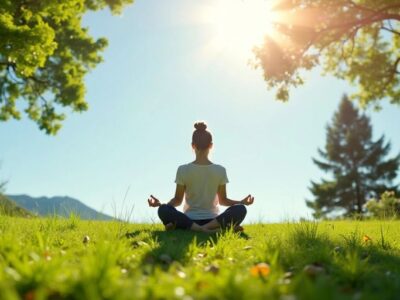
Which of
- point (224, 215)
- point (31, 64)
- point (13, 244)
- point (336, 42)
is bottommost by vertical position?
point (13, 244)

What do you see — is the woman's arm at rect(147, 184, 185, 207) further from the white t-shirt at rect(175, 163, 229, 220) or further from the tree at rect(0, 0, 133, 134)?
the tree at rect(0, 0, 133, 134)

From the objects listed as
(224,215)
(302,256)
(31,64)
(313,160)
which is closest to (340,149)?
(313,160)

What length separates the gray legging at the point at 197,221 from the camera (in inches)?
256

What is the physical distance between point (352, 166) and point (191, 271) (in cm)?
3709

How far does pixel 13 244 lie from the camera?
351cm

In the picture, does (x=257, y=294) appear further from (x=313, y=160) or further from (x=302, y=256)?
(x=313, y=160)

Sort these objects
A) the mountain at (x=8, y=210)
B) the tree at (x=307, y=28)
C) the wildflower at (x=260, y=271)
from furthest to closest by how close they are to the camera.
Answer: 1. the tree at (x=307, y=28)
2. the mountain at (x=8, y=210)
3. the wildflower at (x=260, y=271)

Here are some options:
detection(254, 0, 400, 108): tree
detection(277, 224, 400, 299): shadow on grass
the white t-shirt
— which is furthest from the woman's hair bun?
detection(254, 0, 400, 108): tree

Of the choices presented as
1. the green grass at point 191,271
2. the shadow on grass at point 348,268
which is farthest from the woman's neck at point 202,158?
the shadow on grass at point 348,268

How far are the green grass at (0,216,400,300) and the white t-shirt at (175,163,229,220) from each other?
1.30 m

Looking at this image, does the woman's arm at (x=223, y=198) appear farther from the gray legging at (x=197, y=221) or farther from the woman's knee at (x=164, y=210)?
the woman's knee at (x=164, y=210)

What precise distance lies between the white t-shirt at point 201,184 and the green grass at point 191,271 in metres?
1.30

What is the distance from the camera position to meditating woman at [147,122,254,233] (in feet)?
21.4

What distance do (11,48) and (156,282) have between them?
1086 centimetres
